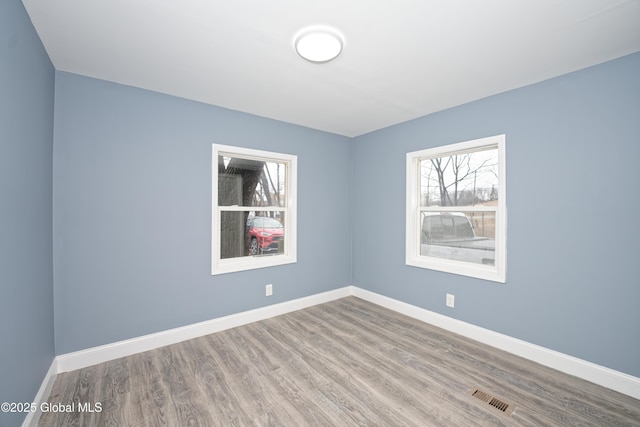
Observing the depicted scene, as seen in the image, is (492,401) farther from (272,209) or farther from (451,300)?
(272,209)

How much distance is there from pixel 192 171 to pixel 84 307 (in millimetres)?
1570

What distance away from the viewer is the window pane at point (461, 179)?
2.90 metres

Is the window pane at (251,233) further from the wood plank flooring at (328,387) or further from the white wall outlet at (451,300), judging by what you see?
the white wall outlet at (451,300)

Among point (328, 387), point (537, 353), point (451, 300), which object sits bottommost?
point (328, 387)

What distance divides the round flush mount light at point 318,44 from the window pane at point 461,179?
2014 mm

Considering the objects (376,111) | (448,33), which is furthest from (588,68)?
(376,111)

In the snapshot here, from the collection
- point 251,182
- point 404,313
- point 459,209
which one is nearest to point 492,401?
point 404,313

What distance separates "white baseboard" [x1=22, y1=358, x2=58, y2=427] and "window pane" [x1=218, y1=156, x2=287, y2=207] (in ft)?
6.45

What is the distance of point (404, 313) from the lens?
3564 millimetres

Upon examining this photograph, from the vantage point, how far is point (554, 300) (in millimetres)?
2377

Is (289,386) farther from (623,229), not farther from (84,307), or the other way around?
(623,229)

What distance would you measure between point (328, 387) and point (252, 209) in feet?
7.19

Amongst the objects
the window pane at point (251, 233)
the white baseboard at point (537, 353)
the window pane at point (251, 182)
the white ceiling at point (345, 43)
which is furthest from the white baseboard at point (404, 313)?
the white ceiling at point (345, 43)

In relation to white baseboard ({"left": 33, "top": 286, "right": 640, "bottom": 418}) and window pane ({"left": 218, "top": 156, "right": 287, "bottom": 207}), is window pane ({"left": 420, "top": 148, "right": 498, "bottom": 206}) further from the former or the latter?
window pane ({"left": 218, "top": 156, "right": 287, "bottom": 207})
